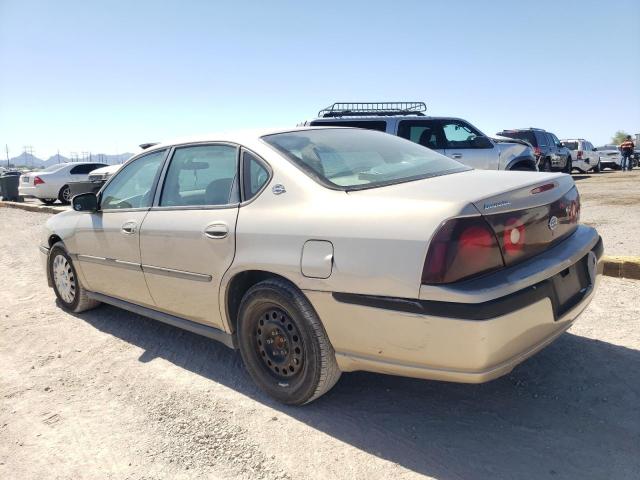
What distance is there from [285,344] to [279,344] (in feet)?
0.18

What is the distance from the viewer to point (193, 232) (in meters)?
3.26

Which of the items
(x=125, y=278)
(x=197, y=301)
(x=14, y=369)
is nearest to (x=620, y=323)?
(x=197, y=301)

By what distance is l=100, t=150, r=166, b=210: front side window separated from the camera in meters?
3.89

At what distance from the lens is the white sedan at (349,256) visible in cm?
229

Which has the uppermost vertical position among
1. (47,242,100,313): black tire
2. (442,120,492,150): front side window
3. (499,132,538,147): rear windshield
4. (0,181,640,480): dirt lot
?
(499,132,538,147): rear windshield

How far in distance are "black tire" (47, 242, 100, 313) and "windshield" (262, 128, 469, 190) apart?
8.38ft

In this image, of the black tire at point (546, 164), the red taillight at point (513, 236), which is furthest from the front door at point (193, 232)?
the black tire at point (546, 164)

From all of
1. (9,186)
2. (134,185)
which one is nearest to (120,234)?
(134,185)

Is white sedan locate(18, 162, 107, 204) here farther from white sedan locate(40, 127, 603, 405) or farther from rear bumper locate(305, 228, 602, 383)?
rear bumper locate(305, 228, 602, 383)

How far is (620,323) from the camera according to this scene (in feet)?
12.7

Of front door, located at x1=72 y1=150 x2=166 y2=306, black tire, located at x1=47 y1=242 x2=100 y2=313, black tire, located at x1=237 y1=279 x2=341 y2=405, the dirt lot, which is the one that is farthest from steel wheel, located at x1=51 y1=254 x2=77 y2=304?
black tire, located at x1=237 y1=279 x2=341 y2=405

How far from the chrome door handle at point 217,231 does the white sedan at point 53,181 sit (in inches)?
621

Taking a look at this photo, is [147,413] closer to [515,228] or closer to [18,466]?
[18,466]

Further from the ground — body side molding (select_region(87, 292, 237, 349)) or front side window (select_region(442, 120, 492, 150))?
front side window (select_region(442, 120, 492, 150))
